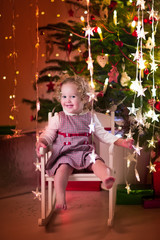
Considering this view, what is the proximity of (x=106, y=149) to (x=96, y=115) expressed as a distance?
0.46 m

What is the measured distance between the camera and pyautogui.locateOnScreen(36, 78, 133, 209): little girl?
6.99ft

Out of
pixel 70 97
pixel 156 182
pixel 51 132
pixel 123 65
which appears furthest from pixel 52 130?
pixel 156 182

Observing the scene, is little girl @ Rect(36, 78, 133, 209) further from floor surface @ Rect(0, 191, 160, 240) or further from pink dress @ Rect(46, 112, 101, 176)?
→ floor surface @ Rect(0, 191, 160, 240)

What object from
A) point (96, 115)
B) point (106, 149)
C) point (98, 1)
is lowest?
point (106, 149)

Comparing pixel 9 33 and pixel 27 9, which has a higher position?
pixel 27 9

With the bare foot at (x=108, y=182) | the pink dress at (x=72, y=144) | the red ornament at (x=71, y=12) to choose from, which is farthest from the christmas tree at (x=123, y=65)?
the bare foot at (x=108, y=182)

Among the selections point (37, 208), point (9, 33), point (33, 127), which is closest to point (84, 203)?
point (37, 208)

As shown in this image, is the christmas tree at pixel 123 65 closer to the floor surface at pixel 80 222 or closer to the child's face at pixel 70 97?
the child's face at pixel 70 97

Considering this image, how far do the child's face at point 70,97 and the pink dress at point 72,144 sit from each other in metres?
0.07

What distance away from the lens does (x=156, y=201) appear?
2477mm

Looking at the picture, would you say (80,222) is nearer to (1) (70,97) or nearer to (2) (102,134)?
(2) (102,134)

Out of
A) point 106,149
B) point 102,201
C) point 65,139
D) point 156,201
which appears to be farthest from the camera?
point 106,149

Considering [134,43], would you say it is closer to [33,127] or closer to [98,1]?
[98,1]

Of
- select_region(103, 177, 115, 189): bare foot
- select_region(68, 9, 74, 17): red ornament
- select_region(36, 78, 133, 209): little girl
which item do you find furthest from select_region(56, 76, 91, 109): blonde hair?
select_region(68, 9, 74, 17): red ornament
